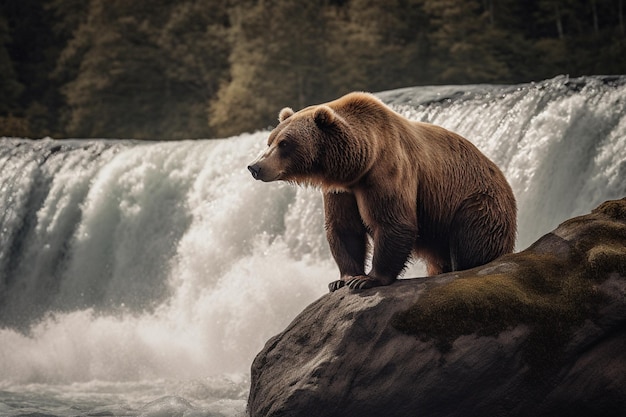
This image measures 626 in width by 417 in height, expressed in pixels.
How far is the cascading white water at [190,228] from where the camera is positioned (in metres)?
9.87

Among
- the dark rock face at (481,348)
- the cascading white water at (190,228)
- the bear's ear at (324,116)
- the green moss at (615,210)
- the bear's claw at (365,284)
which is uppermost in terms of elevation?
the cascading white water at (190,228)

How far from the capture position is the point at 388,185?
4.84 meters

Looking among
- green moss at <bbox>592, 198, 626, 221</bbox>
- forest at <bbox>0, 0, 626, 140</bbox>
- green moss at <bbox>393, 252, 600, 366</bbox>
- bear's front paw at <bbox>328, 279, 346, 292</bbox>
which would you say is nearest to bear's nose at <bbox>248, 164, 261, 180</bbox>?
bear's front paw at <bbox>328, 279, 346, 292</bbox>

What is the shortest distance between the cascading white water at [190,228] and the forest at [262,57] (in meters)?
14.9

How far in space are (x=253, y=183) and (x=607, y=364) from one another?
27.4ft

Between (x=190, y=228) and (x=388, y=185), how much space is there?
26.3 feet

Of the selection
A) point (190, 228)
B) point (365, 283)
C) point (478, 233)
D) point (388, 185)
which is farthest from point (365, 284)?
point (190, 228)

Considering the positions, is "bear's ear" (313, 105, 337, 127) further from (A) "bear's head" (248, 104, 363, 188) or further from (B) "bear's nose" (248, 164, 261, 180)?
(B) "bear's nose" (248, 164, 261, 180)

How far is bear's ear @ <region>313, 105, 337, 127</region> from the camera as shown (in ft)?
15.8

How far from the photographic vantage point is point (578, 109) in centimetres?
1012

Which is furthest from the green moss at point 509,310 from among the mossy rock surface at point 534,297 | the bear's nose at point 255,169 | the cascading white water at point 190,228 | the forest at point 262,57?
the forest at point 262,57

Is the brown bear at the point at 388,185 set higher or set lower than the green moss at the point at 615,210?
higher

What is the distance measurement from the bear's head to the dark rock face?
0.66m

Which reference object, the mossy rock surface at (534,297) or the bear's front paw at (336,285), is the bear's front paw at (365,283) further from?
the mossy rock surface at (534,297)
